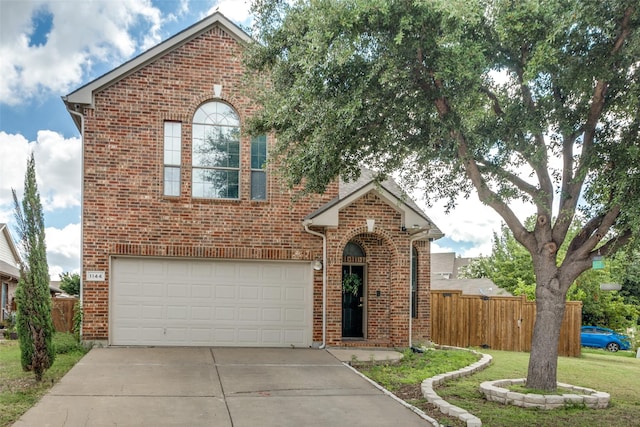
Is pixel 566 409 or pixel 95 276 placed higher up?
pixel 95 276

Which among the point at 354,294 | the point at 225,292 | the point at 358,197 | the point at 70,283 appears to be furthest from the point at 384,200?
the point at 70,283

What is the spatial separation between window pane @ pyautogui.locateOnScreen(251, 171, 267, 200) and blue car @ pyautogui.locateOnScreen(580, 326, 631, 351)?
57.2ft

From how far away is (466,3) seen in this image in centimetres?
716

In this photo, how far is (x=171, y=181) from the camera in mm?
13602

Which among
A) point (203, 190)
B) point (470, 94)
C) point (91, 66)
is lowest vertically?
point (203, 190)

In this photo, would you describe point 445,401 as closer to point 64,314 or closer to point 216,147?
point 216,147

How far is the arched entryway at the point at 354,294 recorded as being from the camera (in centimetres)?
1472

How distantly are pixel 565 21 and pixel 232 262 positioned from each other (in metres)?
9.36

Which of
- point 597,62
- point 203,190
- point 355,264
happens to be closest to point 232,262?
point 203,190

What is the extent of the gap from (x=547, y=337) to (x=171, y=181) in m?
9.13

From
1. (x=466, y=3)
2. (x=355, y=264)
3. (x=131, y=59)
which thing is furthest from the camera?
(x=355, y=264)

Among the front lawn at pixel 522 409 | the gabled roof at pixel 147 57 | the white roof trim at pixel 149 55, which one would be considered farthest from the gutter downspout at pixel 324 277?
the white roof trim at pixel 149 55

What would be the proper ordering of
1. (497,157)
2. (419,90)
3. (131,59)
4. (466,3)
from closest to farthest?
(466,3) → (419,90) → (497,157) → (131,59)

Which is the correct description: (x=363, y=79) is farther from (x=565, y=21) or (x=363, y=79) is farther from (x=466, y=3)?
(x=565, y=21)
